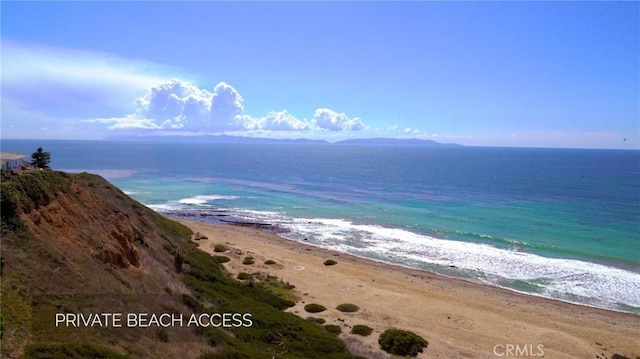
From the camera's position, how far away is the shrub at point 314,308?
87.7 ft

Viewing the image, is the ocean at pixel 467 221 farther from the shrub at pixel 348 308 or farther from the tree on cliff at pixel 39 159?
the tree on cliff at pixel 39 159

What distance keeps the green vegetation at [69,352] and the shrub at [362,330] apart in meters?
14.8

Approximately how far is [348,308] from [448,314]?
7.28 meters

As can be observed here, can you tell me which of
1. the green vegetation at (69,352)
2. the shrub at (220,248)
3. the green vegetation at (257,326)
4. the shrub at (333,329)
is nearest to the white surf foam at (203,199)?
the shrub at (220,248)

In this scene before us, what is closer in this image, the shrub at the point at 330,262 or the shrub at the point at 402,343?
the shrub at the point at 402,343

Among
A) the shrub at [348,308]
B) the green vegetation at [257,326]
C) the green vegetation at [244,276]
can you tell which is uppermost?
the green vegetation at [257,326]

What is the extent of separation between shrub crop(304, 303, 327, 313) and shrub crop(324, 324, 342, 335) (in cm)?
302

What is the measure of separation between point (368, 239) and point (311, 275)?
17082 mm

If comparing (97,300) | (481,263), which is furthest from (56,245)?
(481,263)

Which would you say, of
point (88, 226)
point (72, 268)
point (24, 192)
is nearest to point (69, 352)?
point (72, 268)

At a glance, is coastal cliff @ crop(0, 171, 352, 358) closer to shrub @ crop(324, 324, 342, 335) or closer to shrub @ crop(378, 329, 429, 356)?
shrub @ crop(324, 324, 342, 335)

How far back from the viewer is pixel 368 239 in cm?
5131

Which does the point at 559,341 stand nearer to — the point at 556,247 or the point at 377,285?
the point at 377,285

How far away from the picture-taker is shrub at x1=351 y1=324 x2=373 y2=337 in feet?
76.3
